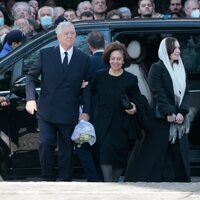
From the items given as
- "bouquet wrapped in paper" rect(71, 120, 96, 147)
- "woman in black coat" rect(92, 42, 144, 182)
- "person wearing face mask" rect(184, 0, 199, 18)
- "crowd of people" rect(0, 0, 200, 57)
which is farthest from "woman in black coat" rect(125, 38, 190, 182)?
"person wearing face mask" rect(184, 0, 199, 18)

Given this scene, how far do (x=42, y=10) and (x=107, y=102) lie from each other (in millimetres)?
4541

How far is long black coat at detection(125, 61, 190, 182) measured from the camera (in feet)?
32.8

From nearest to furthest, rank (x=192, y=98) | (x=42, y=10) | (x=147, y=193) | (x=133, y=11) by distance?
(x=147, y=193) → (x=192, y=98) → (x=42, y=10) → (x=133, y=11)

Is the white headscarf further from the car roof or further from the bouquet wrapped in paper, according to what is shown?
the bouquet wrapped in paper

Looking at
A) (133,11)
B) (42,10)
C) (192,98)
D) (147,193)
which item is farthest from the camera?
(133,11)

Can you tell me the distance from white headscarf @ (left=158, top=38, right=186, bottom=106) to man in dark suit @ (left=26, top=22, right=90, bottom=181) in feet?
2.42

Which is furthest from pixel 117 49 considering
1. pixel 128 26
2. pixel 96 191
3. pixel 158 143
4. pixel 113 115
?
pixel 96 191

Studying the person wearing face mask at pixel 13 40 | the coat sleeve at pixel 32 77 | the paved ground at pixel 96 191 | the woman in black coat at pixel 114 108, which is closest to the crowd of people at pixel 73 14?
the person wearing face mask at pixel 13 40

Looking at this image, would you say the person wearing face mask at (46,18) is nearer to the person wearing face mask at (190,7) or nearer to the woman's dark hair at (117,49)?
the person wearing face mask at (190,7)

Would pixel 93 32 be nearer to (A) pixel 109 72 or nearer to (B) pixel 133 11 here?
(A) pixel 109 72

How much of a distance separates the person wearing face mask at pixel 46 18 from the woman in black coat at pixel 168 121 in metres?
4.07

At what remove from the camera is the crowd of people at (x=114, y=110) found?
9.84m

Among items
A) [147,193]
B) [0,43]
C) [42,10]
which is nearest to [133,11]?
[42,10]

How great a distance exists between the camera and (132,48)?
10695 millimetres
